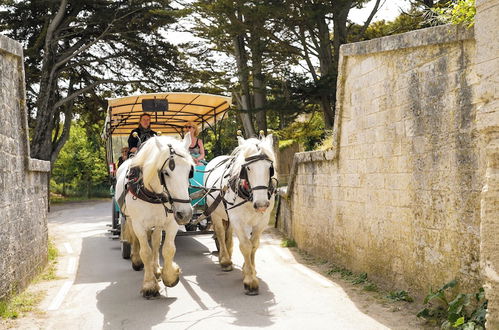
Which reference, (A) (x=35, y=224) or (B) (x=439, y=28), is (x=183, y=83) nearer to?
(A) (x=35, y=224)

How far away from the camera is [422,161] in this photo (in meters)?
5.99

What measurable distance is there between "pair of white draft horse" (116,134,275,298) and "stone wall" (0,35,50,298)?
4.59 feet

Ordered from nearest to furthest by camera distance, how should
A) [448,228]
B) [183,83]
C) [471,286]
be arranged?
[471,286] → [448,228] → [183,83]

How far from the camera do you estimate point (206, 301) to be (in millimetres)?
6566

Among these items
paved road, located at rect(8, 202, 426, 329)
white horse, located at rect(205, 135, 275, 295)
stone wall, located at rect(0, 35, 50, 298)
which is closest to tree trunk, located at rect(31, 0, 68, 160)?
paved road, located at rect(8, 202, 426, 329)

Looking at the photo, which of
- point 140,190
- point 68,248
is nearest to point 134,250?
point 140,190

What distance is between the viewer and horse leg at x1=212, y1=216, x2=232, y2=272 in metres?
8.52

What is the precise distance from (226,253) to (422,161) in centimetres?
386

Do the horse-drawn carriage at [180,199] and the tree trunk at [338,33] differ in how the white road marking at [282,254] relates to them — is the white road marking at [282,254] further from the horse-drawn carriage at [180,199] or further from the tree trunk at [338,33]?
the tree trunk at [338,33]

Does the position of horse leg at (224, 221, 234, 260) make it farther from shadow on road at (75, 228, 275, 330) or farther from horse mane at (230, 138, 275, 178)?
horse mane at (230, 138, 275, 178)

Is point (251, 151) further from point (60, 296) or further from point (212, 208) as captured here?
point (60, 296)

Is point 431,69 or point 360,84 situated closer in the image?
point 431,69

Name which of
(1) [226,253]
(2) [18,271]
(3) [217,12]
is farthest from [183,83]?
(2) [18,271]

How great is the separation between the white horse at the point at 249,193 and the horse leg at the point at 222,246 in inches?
23.0
